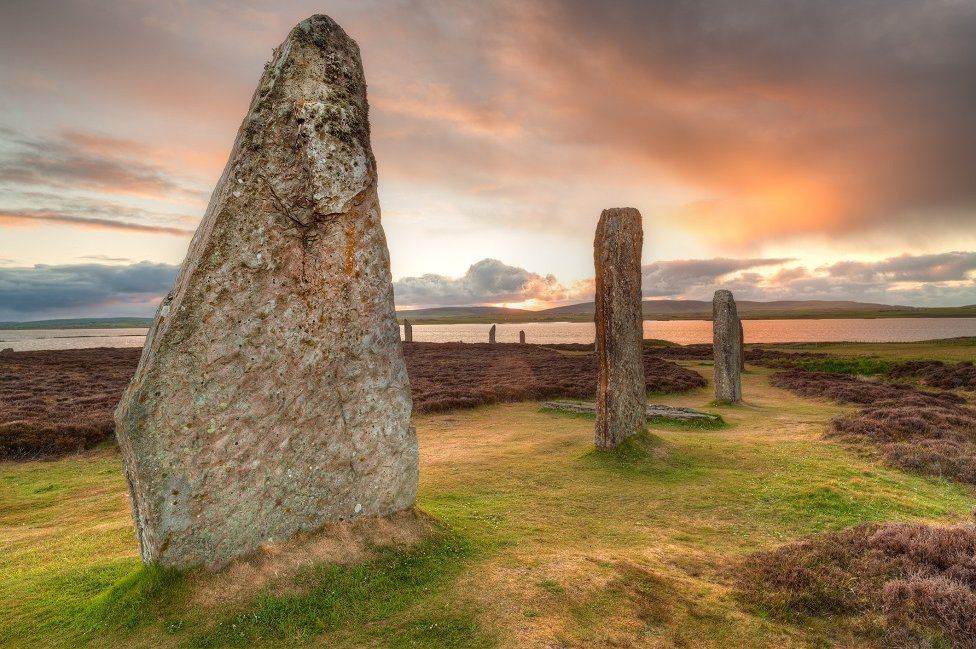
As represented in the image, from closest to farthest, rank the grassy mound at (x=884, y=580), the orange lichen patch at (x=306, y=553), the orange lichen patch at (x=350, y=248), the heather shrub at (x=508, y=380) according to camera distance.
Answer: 1. the grassy mound at (x=884, y=580)
2. the orange lichen patch at (x=306, y=553)
3. the orange lichen patch at (x=350, y=248)
4. the heather shrub at (x=508, y=380)

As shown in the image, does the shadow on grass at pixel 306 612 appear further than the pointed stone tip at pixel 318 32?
Result: No

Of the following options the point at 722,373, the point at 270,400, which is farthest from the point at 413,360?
the point at 270,400

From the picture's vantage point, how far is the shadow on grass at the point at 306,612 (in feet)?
14.3

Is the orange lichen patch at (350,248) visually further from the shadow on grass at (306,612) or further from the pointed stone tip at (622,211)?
the pointed stone tip at (622,211)

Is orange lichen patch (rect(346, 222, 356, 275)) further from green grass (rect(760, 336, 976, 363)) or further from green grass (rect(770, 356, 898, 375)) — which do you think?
green grass (rect(760, 336, 976, 363))

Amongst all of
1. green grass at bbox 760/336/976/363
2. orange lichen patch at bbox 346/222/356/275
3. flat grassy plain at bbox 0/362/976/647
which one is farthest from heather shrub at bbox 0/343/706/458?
green grass at bbox 760/336/976/363

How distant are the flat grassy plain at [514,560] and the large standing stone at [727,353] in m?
7.08

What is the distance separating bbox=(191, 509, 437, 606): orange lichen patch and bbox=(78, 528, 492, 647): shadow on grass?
79 mm

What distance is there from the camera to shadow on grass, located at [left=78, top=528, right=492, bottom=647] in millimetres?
4352

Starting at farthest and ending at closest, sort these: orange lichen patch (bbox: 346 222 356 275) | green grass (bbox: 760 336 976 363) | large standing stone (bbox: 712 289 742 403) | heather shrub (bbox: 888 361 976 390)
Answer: green grass (bbox: 760 336 976 363) < heather shrub (bbox: 888 361 976 390) < large standing stone (bbox: 712 289 742 403) < orange lichen patch (bbox: 346 222 356 275)

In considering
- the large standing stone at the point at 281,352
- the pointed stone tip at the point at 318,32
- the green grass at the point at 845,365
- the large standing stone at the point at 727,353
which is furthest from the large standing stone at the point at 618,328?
the green grass at the point at 845,365

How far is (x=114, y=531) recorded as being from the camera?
23.9ft

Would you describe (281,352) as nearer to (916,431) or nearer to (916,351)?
(916,431)

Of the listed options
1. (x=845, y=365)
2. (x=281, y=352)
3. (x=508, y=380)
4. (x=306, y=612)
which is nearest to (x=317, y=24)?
(x=281, y=352)
